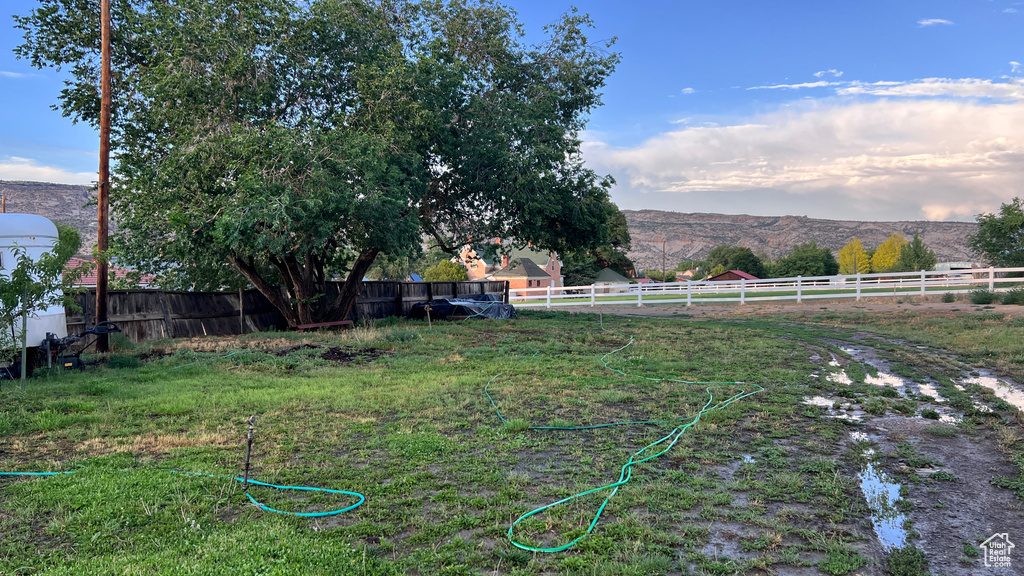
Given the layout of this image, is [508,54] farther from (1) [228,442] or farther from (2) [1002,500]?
(2) [1002,500]

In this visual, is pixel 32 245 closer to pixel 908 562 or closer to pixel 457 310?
pixel 908 562

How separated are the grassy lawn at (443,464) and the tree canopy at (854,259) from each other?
107338mm

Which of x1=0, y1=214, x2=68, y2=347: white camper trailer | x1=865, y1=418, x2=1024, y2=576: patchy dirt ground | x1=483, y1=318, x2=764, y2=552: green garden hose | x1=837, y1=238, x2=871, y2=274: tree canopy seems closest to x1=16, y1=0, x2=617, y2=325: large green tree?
x1=0, y1=214, x2=68, y2=347: white camper trailer

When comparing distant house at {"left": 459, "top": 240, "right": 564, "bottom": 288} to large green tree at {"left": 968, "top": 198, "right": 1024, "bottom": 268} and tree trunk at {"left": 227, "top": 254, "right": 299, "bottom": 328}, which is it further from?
tree trunk at {"left": 227, "top": 254, "right": 299, "bottom": 328}

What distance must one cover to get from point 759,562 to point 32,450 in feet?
19.8

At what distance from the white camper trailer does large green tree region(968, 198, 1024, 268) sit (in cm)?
4595

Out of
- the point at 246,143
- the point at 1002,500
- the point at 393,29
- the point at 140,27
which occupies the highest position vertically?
the point at 393,29

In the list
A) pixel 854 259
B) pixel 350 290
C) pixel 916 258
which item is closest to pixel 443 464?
pixel 350 290

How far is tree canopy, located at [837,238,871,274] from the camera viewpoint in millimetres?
107438

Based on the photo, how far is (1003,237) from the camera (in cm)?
3997

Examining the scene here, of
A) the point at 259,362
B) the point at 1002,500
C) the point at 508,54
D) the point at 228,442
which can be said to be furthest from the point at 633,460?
the point at 508,54

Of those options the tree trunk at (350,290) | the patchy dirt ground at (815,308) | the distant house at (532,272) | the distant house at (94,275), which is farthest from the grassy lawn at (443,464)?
the distant house at (532,272)

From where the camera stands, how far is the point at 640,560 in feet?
11.7

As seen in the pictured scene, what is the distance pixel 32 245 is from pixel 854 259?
4574 inches
